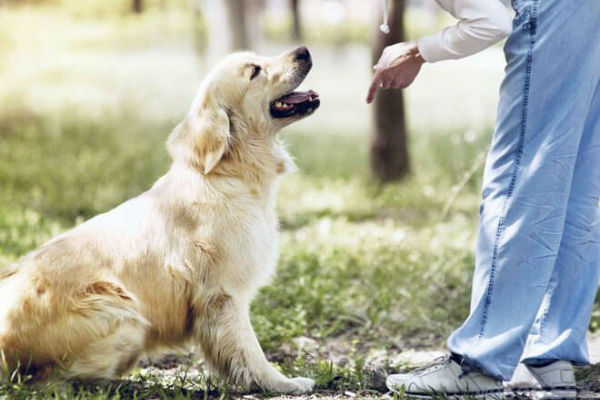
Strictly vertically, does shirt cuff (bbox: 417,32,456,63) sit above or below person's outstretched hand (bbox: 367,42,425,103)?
above

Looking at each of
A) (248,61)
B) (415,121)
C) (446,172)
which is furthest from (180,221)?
(415,121)

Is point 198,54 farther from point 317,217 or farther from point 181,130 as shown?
point 181,130

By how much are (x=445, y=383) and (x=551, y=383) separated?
38 cm

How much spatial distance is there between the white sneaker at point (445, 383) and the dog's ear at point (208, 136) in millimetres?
1178

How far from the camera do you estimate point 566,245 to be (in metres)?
2.88

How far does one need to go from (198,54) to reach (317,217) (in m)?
9.09

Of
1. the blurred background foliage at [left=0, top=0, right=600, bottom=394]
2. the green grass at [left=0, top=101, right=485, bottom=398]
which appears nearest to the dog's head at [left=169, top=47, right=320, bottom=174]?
the green grass at [left=0, top=101, right=485, bottom=398]

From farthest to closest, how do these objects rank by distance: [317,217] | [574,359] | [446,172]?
1. [446,172]
2. [317,217]
3. [574,359]

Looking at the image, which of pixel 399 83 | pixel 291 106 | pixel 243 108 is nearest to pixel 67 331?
pixel 243 108

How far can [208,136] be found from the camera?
3334 mm

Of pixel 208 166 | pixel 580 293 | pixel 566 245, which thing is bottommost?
pixel 580 293

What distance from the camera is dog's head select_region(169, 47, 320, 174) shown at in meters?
3.36

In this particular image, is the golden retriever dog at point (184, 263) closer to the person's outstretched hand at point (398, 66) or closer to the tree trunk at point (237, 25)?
the person's outstretched hand at point (398, 66)

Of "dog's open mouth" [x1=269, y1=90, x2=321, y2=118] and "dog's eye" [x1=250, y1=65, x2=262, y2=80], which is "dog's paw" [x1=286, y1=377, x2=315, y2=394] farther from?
"dog's eye" [x1=250, y1=65, x2=262, y2=80]
